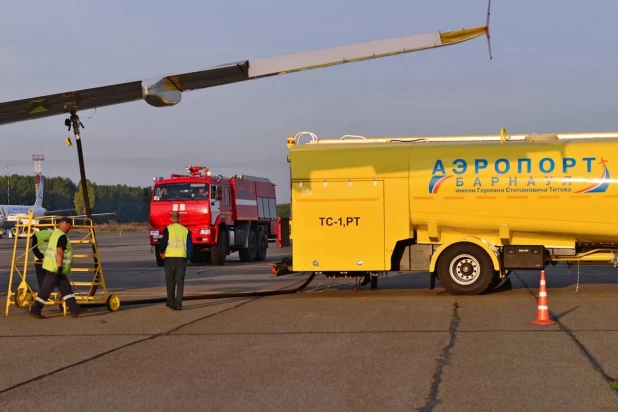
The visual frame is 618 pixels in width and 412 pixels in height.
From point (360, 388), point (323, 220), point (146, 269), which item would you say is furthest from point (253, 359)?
point (146, 269)

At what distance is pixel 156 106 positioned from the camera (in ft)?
40.9

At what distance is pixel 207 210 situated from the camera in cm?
2891

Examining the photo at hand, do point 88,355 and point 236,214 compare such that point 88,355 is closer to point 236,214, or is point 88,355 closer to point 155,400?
point 155,400

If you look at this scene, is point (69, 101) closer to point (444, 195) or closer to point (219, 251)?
point (444, 195)

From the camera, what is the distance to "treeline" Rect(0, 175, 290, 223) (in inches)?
6073

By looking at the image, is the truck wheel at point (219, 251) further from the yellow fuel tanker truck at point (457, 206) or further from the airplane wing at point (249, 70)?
the airplane wing at point (249, 70)

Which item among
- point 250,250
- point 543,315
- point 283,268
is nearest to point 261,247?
point 250,250

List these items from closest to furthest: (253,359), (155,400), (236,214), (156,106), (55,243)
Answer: (155,400)
(253,359)
(156,106)
(55,243)
(236,214)

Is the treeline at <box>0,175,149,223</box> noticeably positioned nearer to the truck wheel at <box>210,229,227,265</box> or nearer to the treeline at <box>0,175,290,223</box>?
the treeline at <box>0,175,290,223</box>

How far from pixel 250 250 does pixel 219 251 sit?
3.56m

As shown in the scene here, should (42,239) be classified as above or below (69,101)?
below

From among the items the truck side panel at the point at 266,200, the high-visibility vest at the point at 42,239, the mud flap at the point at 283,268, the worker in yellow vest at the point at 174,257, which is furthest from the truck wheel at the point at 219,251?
the high-visibility vest at the point at 42,239

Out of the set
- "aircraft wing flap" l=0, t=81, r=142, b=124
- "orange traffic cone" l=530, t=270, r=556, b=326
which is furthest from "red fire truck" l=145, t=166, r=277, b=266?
"orange traffic cone" l=530, t=270, r=556, b=326

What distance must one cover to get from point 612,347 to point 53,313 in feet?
30.4
